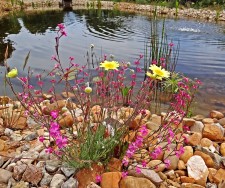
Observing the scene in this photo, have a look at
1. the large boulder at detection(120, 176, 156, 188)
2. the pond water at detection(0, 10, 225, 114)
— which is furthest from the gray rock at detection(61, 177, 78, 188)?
the pond water at detection(0, 10, 225, 114)

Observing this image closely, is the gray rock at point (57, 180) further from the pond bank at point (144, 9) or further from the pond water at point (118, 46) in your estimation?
the pond bank at point (144, 9)

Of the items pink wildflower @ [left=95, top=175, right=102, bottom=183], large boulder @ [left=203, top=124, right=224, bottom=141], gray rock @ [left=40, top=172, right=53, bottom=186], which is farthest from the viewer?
large boulder @ [left=203, top=124, right=224, bottom=141]

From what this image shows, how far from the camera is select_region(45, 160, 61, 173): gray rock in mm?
2631

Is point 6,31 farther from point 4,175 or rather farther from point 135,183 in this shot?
point 135,183

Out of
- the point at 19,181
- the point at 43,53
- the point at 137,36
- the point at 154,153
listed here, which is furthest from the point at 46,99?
the point at 137,36

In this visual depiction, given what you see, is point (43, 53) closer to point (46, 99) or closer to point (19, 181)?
point (46, 99)

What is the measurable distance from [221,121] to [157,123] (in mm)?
1092

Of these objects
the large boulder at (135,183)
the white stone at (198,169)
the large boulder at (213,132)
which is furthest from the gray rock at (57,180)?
the large boulder at (213,132)

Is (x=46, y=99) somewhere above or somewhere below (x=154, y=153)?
below

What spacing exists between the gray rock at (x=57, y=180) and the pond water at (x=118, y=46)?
2.83 m

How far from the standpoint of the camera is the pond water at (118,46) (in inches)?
261

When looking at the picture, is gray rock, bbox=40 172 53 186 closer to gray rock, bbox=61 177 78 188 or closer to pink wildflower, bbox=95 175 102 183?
gray rock, bbox=61 177 78 188

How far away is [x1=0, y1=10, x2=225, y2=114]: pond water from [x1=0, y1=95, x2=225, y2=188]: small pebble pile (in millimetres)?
2055

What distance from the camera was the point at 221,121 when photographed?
4.24m
